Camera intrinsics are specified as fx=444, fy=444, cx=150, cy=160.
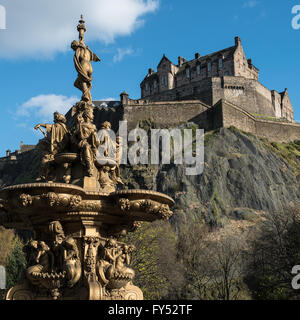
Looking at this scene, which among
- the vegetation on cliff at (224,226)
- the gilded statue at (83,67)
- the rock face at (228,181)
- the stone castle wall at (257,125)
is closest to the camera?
the gilded statue at (83,67)

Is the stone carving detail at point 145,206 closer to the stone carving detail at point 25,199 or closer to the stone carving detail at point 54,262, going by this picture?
the stone carving detail at point 54,262

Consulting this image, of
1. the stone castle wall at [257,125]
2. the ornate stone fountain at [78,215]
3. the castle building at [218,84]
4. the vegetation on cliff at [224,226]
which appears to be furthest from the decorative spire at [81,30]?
the castle building at [218,84]

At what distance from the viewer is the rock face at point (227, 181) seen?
5009 cm

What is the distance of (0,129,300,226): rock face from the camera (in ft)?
164

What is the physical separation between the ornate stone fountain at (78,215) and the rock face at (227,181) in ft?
122

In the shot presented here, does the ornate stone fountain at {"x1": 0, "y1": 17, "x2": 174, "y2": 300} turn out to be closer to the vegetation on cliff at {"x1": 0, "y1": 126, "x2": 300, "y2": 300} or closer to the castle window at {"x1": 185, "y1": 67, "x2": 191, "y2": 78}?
A: the vegetation on cliff at {"x1": 0, "y1": 126, "x2": 300, "y2": 300}

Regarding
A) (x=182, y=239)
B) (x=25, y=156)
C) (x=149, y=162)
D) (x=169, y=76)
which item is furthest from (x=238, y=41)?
(x=182, y=239)

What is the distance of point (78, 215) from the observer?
8.62m

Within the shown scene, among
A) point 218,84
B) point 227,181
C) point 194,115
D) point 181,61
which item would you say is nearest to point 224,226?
point 227,181

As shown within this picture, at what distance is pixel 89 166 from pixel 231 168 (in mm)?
48361

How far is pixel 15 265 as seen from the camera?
3156cm

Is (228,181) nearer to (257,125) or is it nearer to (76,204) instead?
(257,125)

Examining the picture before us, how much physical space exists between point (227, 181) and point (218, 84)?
2182 centimetres
